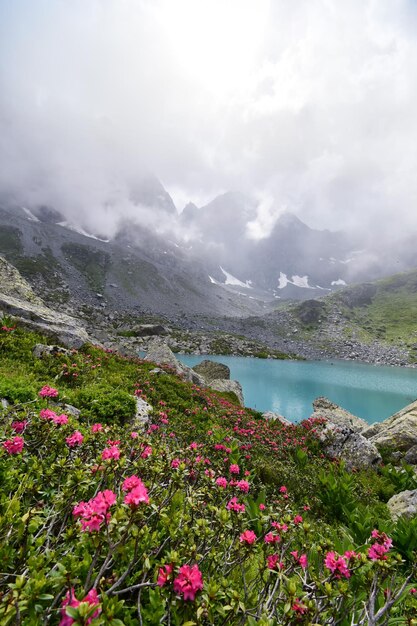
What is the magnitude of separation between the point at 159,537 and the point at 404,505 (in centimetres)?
962

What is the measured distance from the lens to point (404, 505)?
30.1ft

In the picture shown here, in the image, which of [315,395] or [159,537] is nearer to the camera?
[159,537]

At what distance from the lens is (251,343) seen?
12019 cm

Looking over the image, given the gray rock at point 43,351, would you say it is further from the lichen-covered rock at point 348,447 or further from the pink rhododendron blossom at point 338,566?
the lichen-covered rock at point 348,447

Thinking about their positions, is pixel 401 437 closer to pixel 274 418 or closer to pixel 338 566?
pixel 274 418

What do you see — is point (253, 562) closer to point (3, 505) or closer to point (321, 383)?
point (3, 505)

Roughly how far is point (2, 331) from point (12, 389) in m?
6.63

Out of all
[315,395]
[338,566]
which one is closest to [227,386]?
[315,395]

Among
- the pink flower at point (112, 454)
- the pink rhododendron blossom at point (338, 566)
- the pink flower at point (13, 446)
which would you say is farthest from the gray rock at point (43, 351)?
the pink rhododendron blossom at point (338, 566)

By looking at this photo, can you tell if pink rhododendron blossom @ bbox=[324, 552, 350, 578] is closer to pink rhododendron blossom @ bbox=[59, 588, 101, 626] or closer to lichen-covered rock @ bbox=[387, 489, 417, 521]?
pink rhododendron blossom @ bbox=[59, 588, 101, 626]

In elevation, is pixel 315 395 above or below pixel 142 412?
above

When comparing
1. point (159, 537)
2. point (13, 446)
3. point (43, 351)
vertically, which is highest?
point (43, 351)

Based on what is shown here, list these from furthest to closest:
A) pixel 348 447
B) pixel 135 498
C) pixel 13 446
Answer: pixel 348 447
pixel 13 446
pixel 135 498

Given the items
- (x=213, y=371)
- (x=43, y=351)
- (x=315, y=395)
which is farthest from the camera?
(x=315, y=395)
